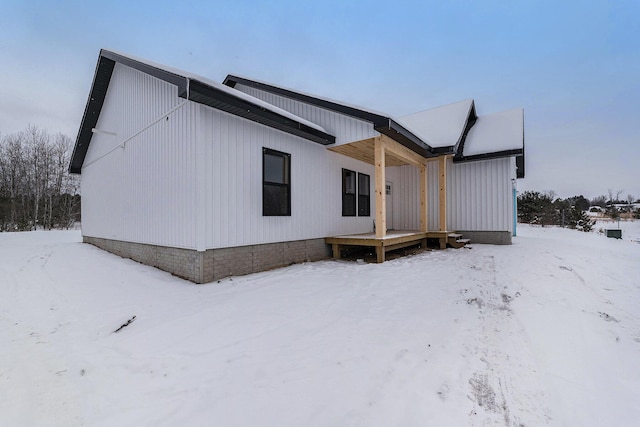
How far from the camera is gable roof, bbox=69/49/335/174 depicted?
466cm

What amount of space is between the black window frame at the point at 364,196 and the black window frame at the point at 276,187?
3.35 m

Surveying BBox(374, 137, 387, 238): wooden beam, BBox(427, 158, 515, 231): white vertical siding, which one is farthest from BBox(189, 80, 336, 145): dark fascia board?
BBox(427, 158, 515, 231): white vertical siding

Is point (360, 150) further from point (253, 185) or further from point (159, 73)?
point (159, 73)

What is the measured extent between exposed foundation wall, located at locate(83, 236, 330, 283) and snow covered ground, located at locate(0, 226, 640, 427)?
0.35 m

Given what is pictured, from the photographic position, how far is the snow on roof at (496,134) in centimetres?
917

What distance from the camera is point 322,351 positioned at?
8.83 feet

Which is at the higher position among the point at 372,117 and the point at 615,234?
the point at 372,117

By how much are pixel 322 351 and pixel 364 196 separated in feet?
24.0

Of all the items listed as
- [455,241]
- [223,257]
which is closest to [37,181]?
[223,257]

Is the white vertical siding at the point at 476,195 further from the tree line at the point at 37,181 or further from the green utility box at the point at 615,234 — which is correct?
the tree line at the point at 37,181

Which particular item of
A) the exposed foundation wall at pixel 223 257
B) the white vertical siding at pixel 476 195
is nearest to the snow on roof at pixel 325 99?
the exposed foundation wall at pixel 223 257

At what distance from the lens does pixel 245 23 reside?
1386 cm

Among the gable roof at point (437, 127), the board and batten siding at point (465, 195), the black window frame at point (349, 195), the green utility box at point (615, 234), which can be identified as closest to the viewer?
the gable roof at point (437, 127)

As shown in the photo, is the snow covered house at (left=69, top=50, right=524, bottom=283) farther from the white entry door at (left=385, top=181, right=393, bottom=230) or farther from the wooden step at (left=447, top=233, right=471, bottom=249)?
the wooden step at (left=447, top=233, right=471, bottom=249)
